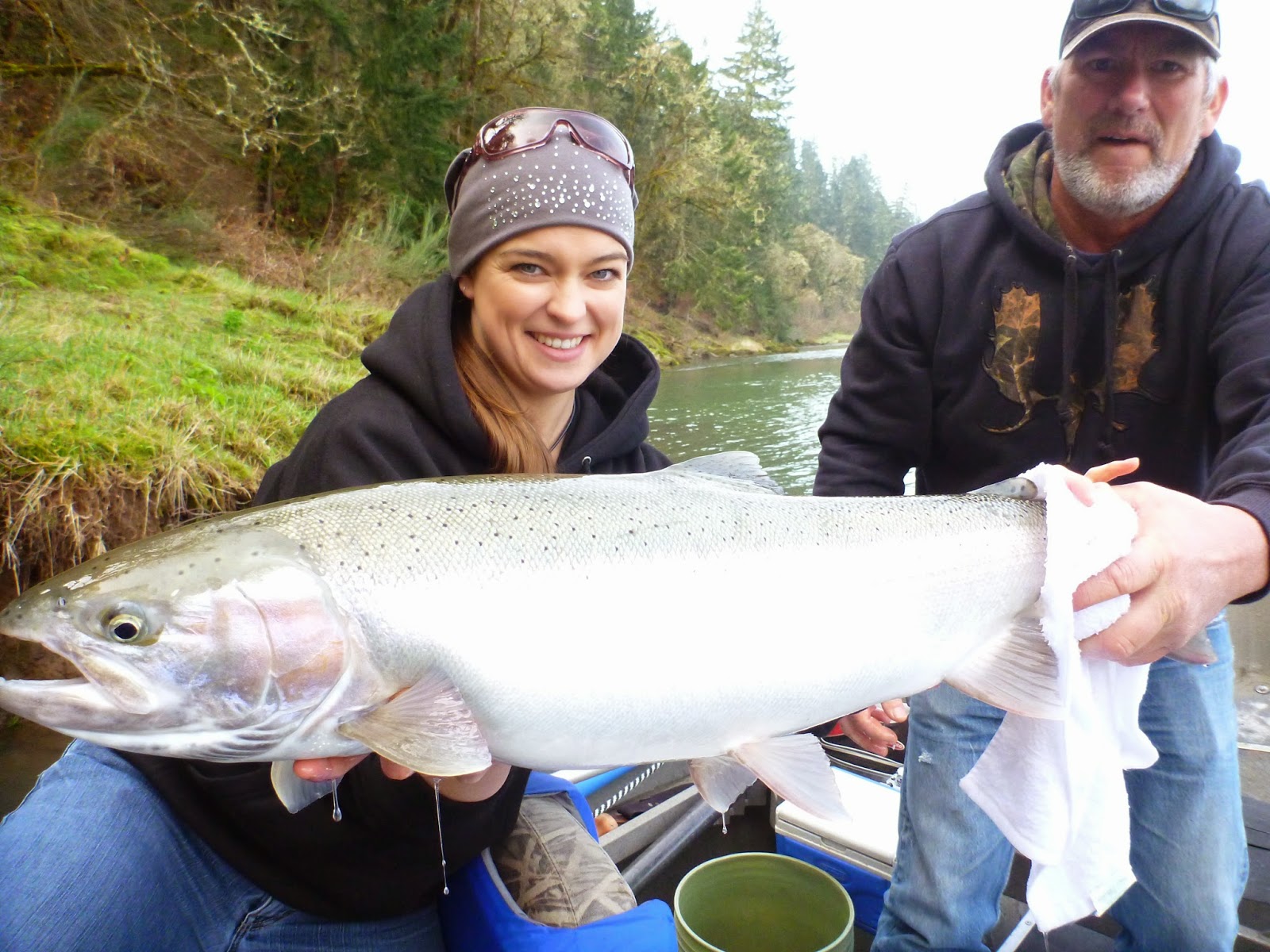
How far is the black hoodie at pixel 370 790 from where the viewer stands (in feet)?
5.94

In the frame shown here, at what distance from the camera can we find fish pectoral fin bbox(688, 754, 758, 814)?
1771 mm

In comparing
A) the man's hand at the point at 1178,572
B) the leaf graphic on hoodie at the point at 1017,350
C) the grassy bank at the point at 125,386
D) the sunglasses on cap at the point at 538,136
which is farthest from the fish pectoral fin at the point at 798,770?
the grassy bank at the point at 125,386

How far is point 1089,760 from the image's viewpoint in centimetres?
180

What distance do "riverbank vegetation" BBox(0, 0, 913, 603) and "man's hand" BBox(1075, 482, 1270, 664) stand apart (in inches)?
167

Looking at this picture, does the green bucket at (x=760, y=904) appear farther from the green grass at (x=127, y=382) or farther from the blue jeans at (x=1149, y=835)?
the green grass at (x=127, y=382)

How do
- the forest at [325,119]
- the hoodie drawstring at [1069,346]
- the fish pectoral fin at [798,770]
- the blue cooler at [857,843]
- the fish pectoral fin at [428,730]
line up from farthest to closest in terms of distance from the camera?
the forest at [325,119] → the blue cooler at [857,843] → the hoodie drawstring at [1069,346] → the fish pectoral fin at [798,770] → the fish pectoral fin at [428,730]

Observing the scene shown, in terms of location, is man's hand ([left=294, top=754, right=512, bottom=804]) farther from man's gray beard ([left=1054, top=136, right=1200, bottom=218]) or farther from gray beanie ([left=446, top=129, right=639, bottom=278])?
man's gray beard ([left=1054, top=136, right=1200, bottom=218])

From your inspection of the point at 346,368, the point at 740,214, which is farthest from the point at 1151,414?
the point at 740,214

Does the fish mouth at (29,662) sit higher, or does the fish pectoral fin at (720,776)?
the fish pectoral fin at (720,776)

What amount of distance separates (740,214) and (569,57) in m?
15.7

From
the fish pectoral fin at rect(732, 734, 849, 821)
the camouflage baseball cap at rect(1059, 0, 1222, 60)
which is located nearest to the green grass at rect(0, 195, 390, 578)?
the fish pectoral fin at rect(732, 734, 849, 821)

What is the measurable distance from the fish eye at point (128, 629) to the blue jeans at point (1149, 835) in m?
2.02

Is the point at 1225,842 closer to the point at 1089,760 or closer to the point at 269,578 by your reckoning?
the point at 1089,760

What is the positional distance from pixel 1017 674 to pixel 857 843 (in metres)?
1.27
